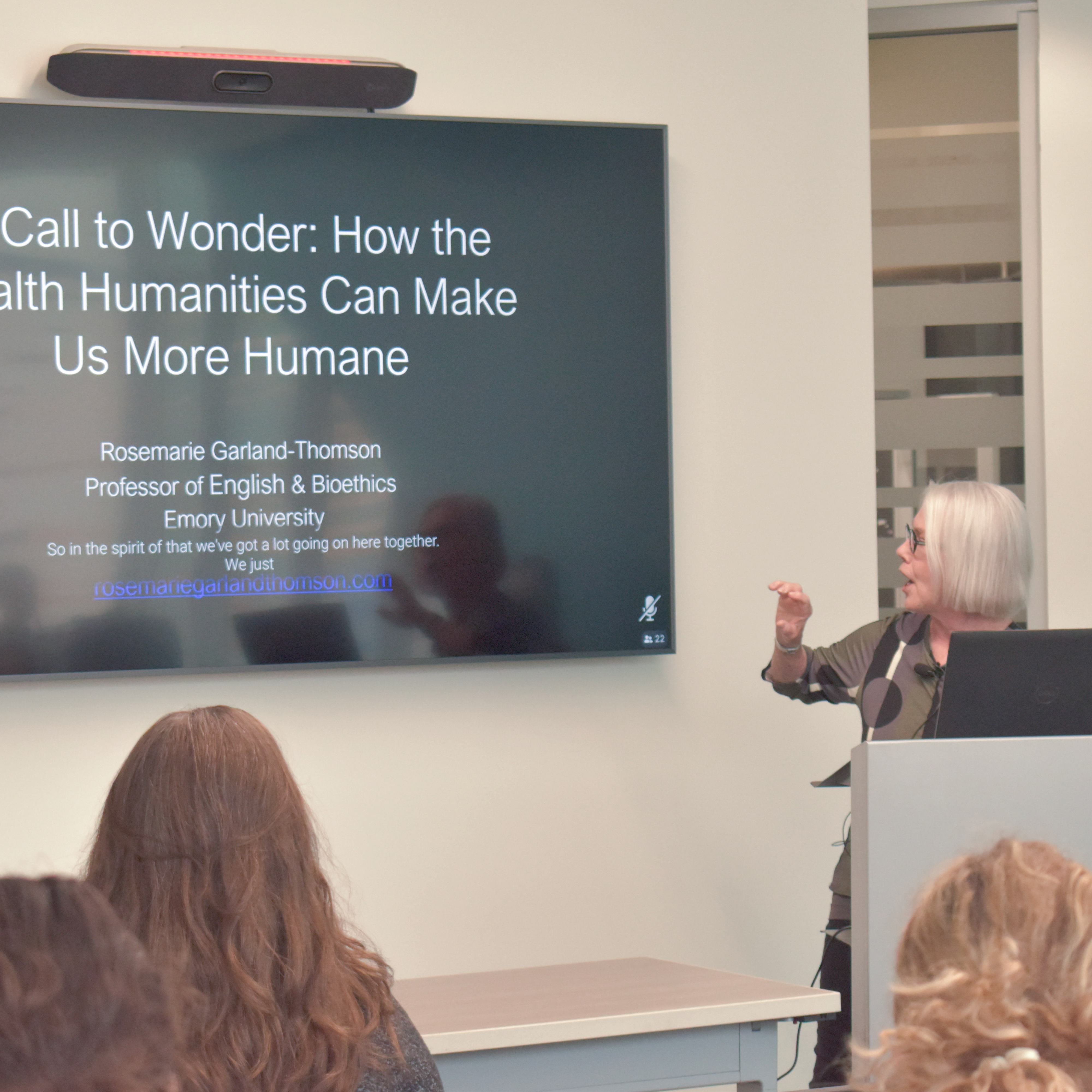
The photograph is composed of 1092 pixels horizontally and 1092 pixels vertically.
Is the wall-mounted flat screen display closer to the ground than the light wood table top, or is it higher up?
higher up

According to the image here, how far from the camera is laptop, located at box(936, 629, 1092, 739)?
1.83m

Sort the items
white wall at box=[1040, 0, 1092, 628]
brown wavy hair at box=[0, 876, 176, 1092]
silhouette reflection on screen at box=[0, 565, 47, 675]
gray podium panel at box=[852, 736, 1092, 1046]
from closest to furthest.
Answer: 1. brown wavy hair at box=[0, 876, 176, 1092]
2. gray podium panel at box=[852, 736, 1092, 1046]
3. silhouette reflection on screen at box=[0, 565, 47, 675]
4. white wall at box=[1040, 0, 1092, 628]

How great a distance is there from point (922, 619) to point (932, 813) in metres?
1.16

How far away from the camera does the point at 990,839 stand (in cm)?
157

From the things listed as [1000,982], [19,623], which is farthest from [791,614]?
[1000,982]

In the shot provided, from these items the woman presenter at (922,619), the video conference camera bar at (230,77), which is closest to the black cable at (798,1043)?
the woman presenter at (922,619)

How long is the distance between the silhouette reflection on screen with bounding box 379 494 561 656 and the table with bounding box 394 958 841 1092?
1038mm

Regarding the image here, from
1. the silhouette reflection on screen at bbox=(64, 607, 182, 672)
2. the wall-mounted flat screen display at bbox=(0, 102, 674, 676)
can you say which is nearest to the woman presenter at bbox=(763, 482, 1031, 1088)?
the wall-mounted flat screen display at bbox=(0, 102, 674, 676)

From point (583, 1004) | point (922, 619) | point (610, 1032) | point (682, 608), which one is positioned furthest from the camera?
point (682, 608)

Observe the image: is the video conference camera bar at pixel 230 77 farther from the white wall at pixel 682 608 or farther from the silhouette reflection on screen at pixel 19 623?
the silhouette reflection on screen at pixel 19 623

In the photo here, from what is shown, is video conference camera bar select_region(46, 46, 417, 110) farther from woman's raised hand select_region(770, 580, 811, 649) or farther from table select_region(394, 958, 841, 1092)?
table select_region(394, 958, 841, 1092)

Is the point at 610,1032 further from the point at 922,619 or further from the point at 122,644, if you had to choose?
the point at 122,644

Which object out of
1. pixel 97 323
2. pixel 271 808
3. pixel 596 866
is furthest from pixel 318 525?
pixel 271 808

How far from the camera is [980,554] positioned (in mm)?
2549
